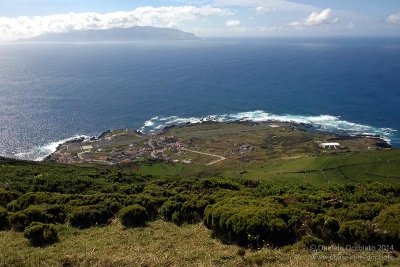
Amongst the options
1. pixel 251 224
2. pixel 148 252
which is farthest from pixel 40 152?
pixel 251 224

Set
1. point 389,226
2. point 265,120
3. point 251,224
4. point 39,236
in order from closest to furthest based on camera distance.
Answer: point 389,226, point 251,224, point 39,236, point 265,120

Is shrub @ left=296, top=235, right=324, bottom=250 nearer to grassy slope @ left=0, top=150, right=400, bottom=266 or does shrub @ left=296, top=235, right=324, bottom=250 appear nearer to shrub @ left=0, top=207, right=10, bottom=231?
grassy slope @ left=0, top=150, right=400, bottom=266

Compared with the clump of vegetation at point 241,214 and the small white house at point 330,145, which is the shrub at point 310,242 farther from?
the small white house at point 330,145

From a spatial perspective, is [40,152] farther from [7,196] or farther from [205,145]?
[7,196]

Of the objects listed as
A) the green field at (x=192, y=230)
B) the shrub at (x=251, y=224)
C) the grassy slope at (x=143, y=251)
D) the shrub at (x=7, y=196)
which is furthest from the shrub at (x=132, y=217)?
the shrub at (x=7, y=196)

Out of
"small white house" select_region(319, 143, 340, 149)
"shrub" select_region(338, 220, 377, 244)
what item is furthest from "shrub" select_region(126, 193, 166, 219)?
"small white house" select_region(319, 143, 340, 149)

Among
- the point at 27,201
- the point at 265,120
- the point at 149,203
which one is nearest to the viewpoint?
the point at 149,203

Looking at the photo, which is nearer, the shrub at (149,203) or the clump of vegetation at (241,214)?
the clump of vegetation at (241,214)
